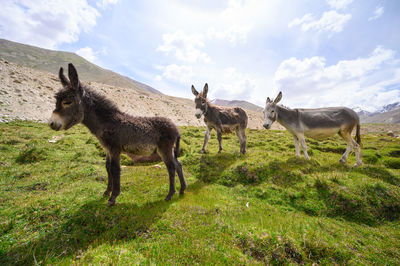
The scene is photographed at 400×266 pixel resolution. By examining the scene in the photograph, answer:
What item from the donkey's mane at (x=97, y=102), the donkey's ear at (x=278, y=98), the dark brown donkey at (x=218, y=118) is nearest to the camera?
the donkey's mane at (x=97, y=102)

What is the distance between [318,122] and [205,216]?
32.2ft

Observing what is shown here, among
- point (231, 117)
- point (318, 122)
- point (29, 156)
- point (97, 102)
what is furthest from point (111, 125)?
point (318, 122)

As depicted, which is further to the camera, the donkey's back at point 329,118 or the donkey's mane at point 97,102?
the donkey's back at point 329,118

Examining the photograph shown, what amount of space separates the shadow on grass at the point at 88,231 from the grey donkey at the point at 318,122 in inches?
359

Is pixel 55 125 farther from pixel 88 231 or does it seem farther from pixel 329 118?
pixel 329 118

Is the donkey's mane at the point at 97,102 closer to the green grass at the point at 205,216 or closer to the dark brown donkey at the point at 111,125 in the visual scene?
the dark brown donkey at the point at 111,125

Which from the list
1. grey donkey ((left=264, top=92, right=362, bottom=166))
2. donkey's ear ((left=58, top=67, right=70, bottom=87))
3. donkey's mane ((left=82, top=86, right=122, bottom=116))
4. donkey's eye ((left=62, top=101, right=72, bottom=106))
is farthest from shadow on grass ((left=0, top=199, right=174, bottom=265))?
grey donkey ((left=264, top=92, right=362, bottom=166))

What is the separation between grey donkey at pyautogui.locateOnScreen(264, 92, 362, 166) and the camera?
10.1 meters

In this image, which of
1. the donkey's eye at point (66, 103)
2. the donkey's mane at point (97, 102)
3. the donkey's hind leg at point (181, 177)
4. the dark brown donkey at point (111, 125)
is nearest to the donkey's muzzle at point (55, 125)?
the dark brown donkey at point (111, 125)

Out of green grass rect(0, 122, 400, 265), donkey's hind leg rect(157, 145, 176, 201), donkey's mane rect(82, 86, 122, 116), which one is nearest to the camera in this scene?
green grass rect(0, 122, 400, 265)

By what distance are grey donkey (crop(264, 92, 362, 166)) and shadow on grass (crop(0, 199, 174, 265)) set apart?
359 inches

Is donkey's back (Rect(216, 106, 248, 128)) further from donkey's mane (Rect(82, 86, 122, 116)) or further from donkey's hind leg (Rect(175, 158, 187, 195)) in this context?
donkey's mane (Rect(82, 86, 122, 116))

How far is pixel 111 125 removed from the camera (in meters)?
5.63

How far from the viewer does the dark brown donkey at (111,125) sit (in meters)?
5.18
